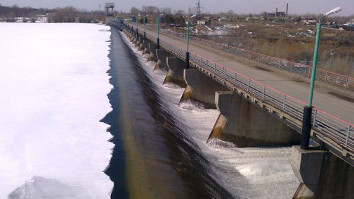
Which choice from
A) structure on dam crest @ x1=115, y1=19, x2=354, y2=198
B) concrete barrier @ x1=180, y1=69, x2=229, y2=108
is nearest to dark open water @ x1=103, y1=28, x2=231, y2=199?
structure on dam crest @ x1=115, y1=19, x2=354, y2=198

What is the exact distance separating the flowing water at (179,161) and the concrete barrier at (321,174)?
2.51m

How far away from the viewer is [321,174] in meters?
14.4

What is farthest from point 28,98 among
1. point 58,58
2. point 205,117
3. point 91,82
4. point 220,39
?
point 220,39

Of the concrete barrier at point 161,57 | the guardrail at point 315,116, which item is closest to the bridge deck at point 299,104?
the guardrail at point 315,116

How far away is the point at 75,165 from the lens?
A: 54.2ft

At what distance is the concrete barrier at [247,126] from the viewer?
2289 cm

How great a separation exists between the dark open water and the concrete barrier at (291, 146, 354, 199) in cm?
354

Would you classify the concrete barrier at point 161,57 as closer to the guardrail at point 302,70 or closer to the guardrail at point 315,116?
the guardrail at point 302,70

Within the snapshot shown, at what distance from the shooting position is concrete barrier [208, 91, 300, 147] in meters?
22.9

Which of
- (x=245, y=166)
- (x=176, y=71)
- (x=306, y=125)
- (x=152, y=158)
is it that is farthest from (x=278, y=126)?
(x=176, y=71)

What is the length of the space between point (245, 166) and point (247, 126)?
12.5 ft

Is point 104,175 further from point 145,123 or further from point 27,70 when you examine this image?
point 27,70

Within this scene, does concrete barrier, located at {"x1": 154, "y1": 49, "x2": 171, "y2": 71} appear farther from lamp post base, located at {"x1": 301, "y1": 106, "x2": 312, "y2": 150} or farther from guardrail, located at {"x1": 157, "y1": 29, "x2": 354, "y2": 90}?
lamp post base, located at {"x1": 301, "y1": 106, "x2": 312, "y2": 150}

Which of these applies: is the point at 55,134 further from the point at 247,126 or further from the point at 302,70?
the point at 302,70
